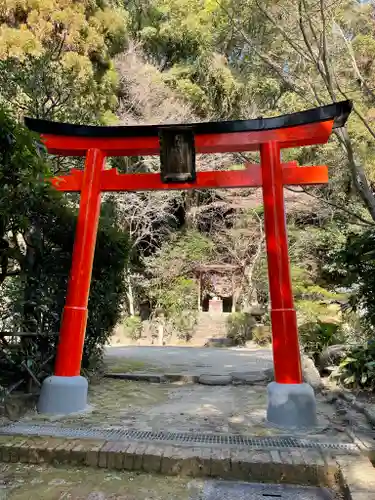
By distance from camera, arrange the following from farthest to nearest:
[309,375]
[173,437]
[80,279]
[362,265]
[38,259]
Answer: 1. [309,375]
2. [38,259]
3. [80,279]
4. [362,265]
5. [173,437]

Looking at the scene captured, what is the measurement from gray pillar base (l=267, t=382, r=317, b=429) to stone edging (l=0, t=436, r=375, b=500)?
0.73 metres

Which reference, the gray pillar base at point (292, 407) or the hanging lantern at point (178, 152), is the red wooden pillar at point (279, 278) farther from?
the hanging lantern at point (178, 152)

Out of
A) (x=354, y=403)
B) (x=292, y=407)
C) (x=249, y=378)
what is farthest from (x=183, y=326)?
(x=292, y=407)

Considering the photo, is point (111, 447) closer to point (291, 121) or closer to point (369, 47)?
point (291, 121)

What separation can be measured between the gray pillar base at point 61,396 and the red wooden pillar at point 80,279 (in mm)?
124

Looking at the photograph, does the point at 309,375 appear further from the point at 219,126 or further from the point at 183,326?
the point at 183,326

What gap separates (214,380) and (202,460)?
306 cm

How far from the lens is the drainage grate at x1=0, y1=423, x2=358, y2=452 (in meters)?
3.04

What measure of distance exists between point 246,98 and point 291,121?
1265cm

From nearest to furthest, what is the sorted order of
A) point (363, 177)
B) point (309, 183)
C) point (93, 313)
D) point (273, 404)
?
point (273, 404)
point (363, 177)
point (309, 183)
point (93, 313)

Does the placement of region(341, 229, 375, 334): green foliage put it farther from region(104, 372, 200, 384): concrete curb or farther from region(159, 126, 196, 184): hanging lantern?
region(104, 372, 200, 384): concrete curb

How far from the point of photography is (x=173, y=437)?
320 centimetres

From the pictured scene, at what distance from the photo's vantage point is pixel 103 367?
640cm

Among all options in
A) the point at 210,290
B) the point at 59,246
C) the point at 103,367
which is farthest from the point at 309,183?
the point at 210,290
